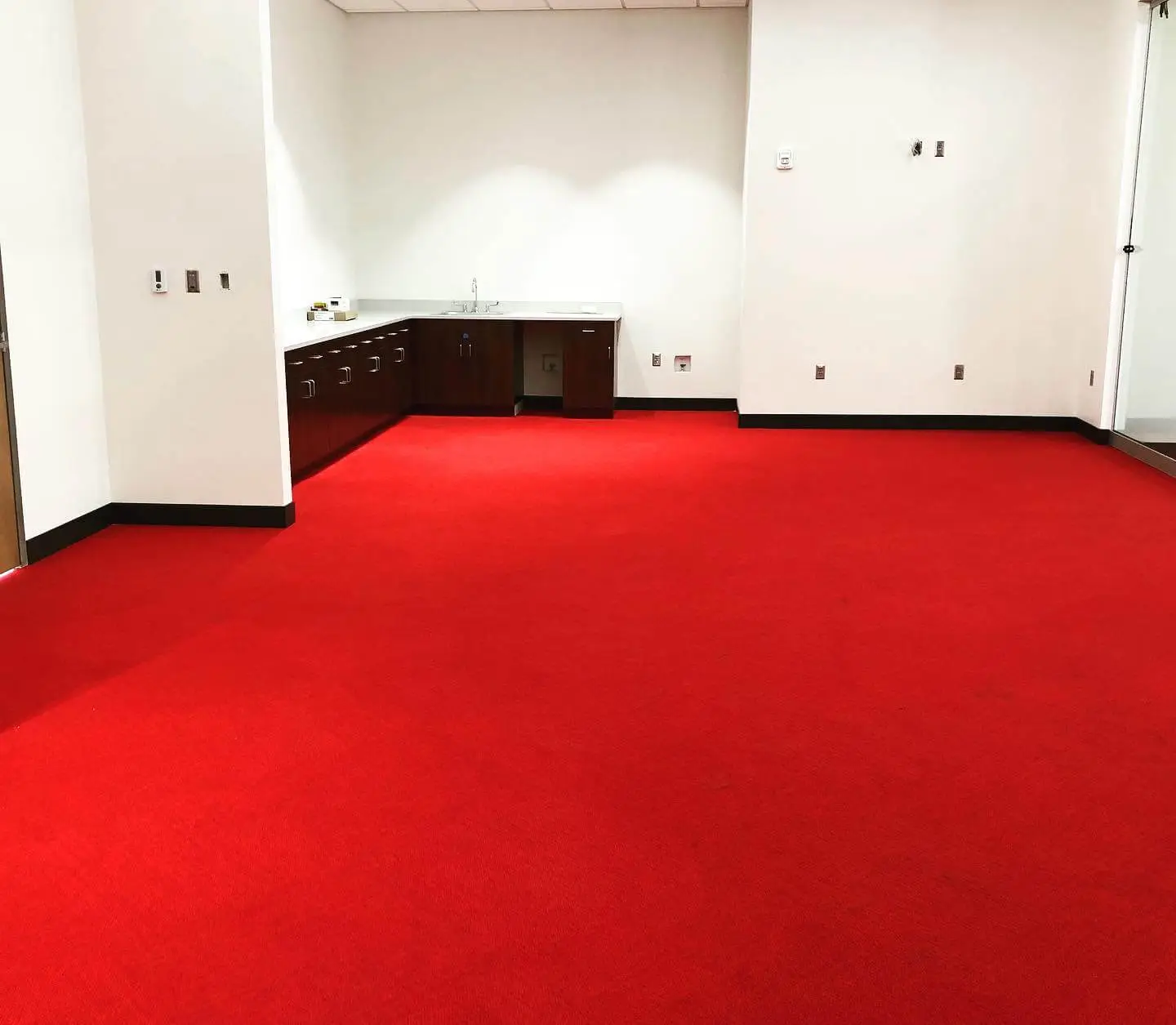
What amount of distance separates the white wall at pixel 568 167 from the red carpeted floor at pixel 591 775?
4.43 metres

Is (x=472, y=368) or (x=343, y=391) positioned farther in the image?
(x=472, y=368)

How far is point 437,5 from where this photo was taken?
9539 mm

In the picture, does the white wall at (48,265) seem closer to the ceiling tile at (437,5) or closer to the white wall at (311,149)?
the white wall at (311,149)

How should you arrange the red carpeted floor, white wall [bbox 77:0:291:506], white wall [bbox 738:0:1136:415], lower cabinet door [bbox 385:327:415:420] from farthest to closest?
lower cabinet door [bbox 385:327:415:420]
white wall [bbox 738:0:1136:415]
white wall [bbox 77:0:291:506]
the red carpeted floor

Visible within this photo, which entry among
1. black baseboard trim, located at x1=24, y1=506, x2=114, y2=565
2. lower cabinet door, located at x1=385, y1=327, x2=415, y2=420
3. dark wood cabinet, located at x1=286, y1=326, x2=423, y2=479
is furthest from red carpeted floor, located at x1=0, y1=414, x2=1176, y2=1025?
lower cabinet door, located at x1=385, y1=327, x2=415, y2=420

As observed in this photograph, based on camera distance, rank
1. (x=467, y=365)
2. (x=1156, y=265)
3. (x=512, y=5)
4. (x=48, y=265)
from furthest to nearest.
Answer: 1. (x=467, y=365)
2. (x=512, y=5)
3. (x=1156, y=265)
4. (x=48, y=265)

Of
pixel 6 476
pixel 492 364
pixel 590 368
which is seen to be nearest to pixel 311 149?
pixel 492 364

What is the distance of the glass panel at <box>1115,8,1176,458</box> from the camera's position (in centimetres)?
775

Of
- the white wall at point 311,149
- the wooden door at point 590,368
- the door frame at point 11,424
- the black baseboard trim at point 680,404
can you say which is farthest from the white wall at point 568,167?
the door frame at point 11,424

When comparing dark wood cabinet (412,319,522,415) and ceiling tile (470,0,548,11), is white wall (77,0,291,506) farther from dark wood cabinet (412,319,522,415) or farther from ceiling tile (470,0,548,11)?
ceiling tile (470,0,548,11)

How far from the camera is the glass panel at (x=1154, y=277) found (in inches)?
305

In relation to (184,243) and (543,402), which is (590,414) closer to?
(543,402)

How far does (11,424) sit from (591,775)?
10.9 ft

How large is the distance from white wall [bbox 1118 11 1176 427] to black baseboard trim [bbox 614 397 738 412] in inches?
125
